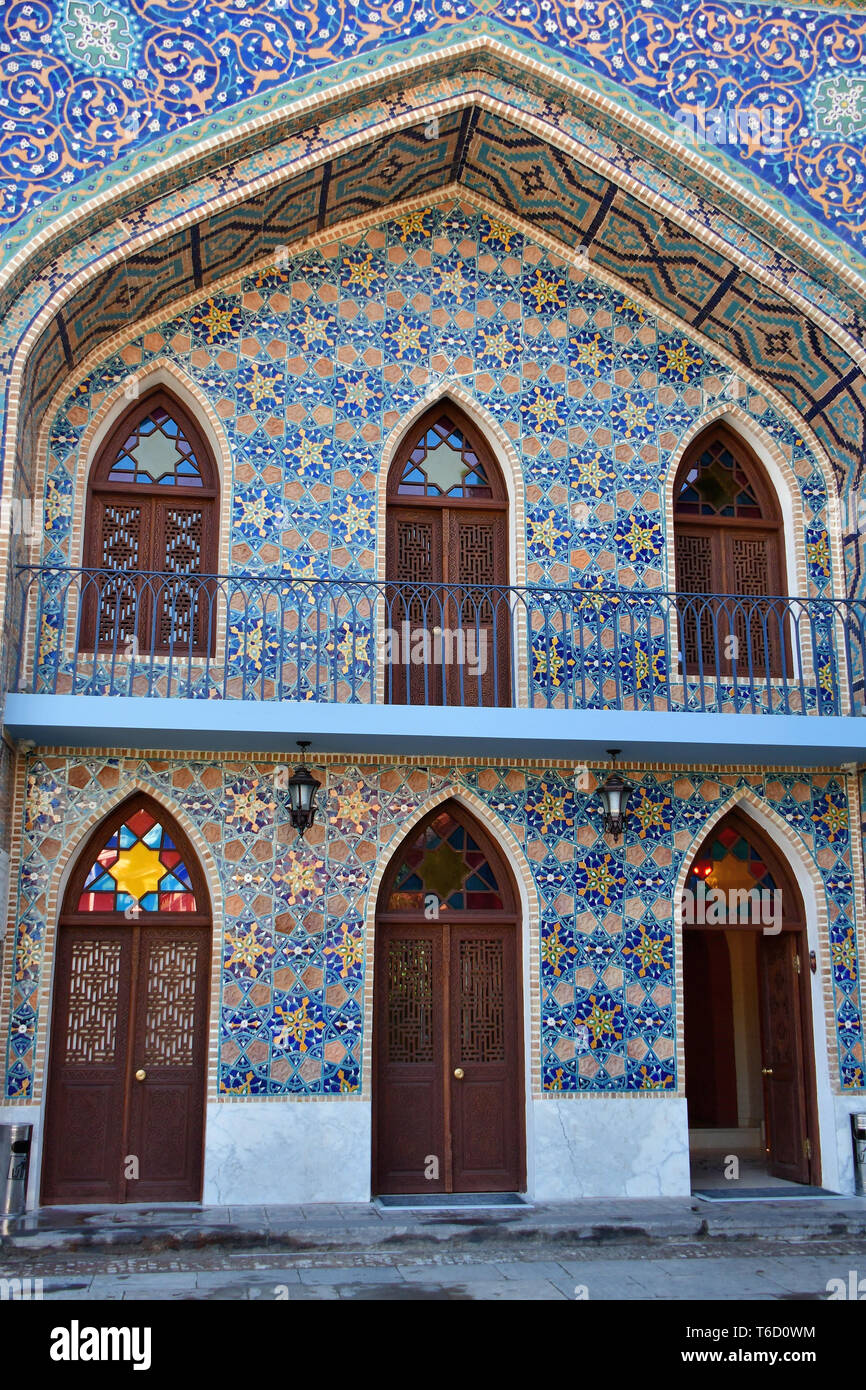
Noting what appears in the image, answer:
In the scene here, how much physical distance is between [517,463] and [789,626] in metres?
2.54

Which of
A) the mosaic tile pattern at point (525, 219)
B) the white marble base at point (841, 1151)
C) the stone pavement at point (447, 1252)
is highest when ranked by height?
the mosaic tile pattern at point (525, 219)

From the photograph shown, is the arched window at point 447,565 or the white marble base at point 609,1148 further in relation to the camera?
the arched window at point 447,565

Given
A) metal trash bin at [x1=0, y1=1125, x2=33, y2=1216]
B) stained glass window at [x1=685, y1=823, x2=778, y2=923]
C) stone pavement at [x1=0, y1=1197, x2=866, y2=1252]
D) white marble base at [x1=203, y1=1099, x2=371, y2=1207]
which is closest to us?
stone pavement at [x1=0, y1=1197, x2=866, y2=1252]

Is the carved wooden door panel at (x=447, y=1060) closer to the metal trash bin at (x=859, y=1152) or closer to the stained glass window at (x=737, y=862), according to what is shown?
the stained glass window at (x=737, y=862)

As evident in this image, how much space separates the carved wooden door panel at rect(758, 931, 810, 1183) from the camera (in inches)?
397

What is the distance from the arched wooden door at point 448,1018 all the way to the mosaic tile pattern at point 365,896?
0.29 m

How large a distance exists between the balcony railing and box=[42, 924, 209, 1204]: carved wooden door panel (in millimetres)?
1855

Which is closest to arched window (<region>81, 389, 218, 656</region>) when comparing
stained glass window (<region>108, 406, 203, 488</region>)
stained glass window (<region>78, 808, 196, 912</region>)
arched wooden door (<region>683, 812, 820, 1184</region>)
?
stained glass window (<region>108, 406, 203, 488</region>)

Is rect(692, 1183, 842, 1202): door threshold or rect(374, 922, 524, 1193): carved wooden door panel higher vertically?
rect(374, 922, 524, 1193): carved wooden door panel

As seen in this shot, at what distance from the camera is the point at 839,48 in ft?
33.2

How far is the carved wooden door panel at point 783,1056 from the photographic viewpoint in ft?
33.1

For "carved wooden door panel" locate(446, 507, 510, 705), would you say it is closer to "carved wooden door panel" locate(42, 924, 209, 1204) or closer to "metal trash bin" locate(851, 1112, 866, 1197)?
"carved wooden door panel" locate(42, 924, 209, 1204)

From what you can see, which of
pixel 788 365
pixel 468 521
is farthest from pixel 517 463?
pixel 788 365

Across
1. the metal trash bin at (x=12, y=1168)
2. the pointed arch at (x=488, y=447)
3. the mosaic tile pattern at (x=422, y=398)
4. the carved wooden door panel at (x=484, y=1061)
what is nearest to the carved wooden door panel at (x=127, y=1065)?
the metal trash bin at (x=12, y=1168)
